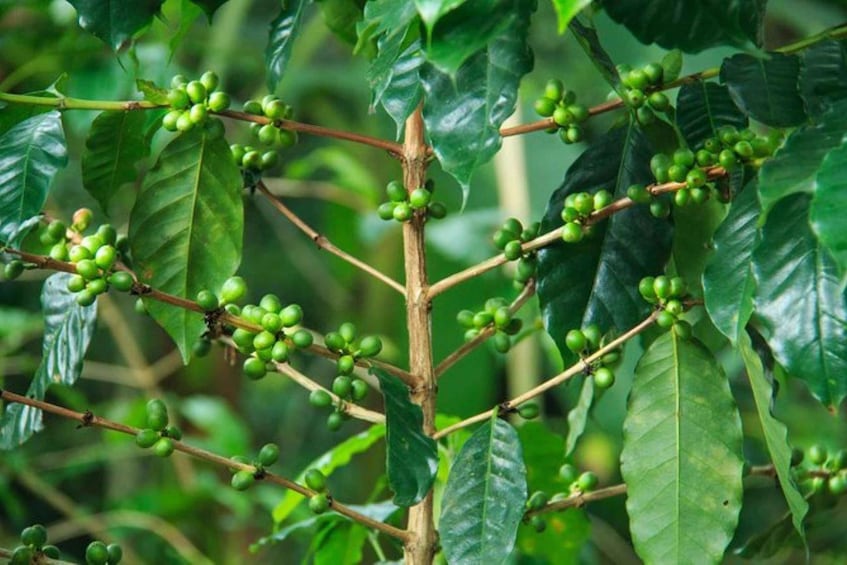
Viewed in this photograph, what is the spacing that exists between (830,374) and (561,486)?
414 mm

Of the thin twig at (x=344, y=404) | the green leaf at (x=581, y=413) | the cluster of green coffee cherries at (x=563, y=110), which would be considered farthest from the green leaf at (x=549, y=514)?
the cluster of green coffee cherries at (x=563, y=110)

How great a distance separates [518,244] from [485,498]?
173mm

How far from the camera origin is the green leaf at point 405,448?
704 millimetres

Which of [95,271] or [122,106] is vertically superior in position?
[122,106]

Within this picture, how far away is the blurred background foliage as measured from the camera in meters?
1.62

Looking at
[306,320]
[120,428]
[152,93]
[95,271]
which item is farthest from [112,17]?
[306,320]

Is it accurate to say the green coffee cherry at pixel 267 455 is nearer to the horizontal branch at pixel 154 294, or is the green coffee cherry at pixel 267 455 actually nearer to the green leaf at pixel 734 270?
the horizontal branch at pixel 154 294

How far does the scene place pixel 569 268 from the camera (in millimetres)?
783

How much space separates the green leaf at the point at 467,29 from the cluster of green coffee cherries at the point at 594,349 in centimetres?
24

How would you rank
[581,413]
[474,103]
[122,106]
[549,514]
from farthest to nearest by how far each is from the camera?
[549,514] < [581,413] < [122,106] < [474,103]

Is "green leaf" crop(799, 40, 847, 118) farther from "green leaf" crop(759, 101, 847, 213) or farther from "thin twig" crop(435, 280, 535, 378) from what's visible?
"thin twig" crop(435, 280, 535, 378)

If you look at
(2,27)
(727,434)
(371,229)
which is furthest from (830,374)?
(2,27)

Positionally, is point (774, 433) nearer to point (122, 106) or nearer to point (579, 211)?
point (579, 211)

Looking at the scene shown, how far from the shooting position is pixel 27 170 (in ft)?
2.29
